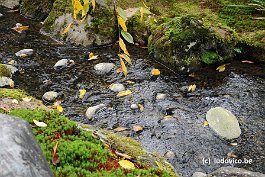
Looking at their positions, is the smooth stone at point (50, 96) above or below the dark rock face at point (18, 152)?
below

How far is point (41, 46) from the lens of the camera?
660cm

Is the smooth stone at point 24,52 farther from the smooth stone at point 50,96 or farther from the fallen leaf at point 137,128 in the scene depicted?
the fallen leaf at point 137,128

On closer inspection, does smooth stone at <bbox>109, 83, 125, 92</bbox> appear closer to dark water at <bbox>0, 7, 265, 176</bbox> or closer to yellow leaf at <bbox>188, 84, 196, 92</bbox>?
dark water at <bbox>0, 7, 265, 176</bbox>

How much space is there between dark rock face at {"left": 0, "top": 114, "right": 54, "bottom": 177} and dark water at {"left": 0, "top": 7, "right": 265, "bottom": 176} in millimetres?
2664

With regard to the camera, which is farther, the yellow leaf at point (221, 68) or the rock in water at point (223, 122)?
the yellow leaf at point (221, 68)

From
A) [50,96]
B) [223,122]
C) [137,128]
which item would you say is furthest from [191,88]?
[50,96]

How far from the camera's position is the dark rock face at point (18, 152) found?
1272 mm

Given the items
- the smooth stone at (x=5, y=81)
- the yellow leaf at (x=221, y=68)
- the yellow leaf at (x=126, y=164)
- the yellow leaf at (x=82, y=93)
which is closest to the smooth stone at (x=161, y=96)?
the yellow leaf at (x=82, y=93)

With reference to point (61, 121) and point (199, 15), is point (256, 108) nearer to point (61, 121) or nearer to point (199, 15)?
point (199, 15)

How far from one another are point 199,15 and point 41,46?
2934mm

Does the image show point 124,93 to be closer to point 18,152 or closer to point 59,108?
point 59,108

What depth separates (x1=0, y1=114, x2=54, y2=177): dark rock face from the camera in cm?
127

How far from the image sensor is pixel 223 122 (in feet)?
14.5

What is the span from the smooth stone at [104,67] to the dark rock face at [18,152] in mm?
4233
